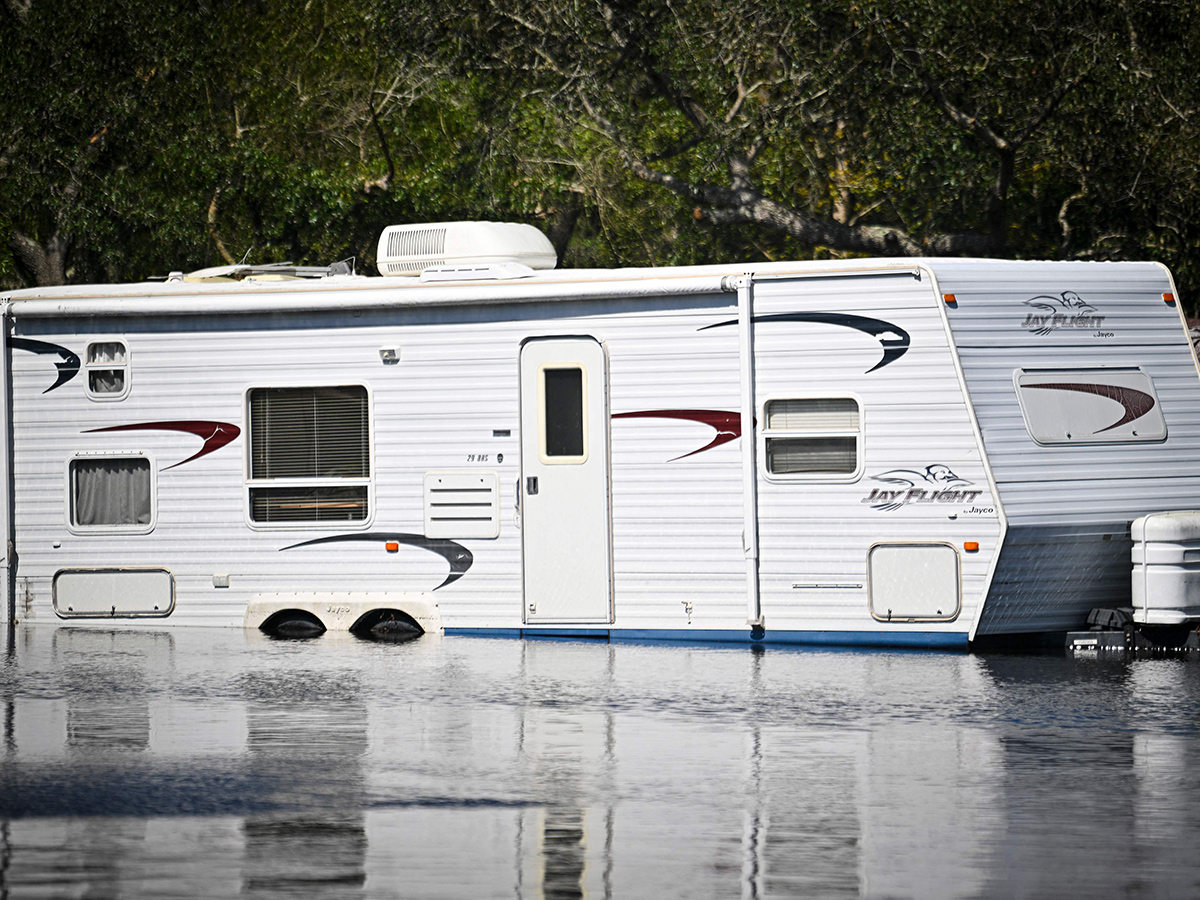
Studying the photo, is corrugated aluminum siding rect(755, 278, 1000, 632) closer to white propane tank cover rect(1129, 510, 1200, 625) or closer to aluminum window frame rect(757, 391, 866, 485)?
aluminum window frame rect(757, 391, 866, 485)

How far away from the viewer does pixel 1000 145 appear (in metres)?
20.2

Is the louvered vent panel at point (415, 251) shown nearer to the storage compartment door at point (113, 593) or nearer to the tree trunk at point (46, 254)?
the storage compartment door at point (113, 593)

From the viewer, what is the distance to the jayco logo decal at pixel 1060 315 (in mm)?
12320

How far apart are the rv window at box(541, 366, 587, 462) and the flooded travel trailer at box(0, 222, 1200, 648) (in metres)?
0.02

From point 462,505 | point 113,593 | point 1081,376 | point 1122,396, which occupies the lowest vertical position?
point 113,593

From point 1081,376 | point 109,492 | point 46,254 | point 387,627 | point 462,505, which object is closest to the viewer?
point 1081,376

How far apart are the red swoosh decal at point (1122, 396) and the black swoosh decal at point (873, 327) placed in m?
1.09

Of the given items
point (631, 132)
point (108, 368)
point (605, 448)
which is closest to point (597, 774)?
point (605, 448)

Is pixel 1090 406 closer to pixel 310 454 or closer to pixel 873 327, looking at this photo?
pixel 873 327

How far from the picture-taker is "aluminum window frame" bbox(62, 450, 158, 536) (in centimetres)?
1383

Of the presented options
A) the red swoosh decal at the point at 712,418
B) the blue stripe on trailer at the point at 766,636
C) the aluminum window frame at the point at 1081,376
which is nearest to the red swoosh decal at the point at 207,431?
the blue stripe on trailer at the point at 766,636

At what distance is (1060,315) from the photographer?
12.4m

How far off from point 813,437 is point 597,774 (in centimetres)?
448

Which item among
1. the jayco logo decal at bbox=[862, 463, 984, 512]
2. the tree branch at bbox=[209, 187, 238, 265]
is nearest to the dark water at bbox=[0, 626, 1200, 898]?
the jayco logo decal at bbox=[862, 463, 984, 512]
